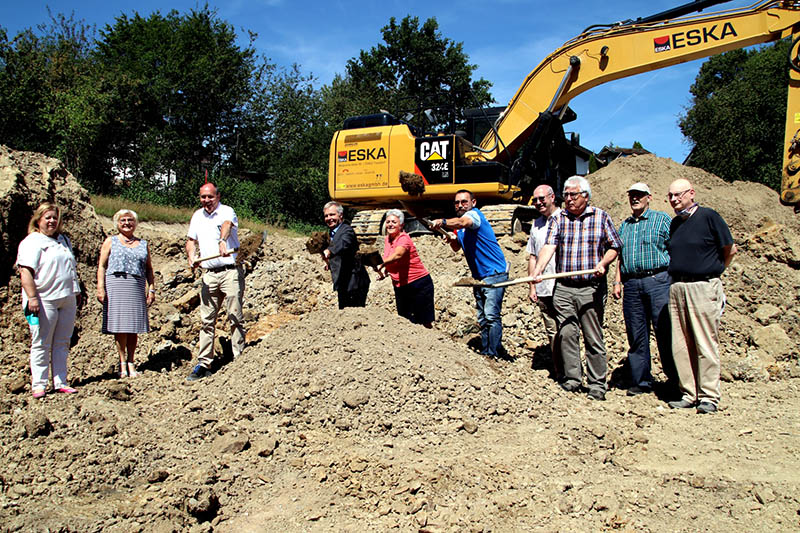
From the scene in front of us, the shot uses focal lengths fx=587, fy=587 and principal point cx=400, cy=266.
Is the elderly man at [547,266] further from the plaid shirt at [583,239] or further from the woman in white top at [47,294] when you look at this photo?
the woman in white top at [47,294]

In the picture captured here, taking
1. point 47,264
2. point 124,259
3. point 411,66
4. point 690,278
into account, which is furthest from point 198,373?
point 411,66

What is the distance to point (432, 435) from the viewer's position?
414cm

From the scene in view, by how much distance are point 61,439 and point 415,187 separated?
724 centimetres

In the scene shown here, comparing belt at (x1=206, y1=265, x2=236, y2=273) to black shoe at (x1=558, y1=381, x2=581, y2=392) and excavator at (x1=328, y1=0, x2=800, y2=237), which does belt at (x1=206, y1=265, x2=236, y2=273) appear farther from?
excavator at (x1=328, y1=0, x2=800, y2=237)

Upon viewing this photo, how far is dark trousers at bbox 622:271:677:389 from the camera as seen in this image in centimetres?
511

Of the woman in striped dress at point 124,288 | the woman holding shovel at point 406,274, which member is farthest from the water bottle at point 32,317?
the woman holding shovel at point 406,274

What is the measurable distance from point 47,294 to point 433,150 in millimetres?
7270

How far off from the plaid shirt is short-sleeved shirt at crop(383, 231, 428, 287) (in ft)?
4.42

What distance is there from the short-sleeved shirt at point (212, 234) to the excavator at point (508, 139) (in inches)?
174

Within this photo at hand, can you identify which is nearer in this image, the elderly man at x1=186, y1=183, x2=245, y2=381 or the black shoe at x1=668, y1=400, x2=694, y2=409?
the black shoe at x1=668, y1=400, x2=694, y2=409

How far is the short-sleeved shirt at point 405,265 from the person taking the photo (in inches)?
227

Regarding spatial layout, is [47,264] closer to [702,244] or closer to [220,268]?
[220,268]

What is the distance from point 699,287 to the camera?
4.72m

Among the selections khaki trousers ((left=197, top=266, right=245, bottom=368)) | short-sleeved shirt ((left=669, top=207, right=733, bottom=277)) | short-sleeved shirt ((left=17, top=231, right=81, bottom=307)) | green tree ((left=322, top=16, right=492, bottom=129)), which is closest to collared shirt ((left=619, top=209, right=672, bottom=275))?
short-sleeved shirt ((left=669, top=207, right=733, bottom=277))
